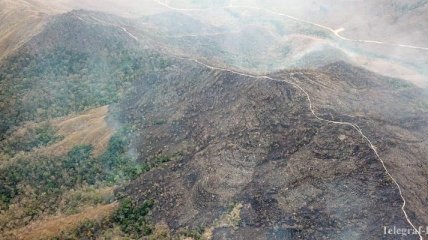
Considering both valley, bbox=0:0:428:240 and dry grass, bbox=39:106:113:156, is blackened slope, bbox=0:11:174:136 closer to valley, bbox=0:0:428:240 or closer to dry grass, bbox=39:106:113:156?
valley, bbox=0:0:428:240

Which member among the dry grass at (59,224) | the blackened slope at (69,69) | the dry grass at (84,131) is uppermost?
the blackened slope at (69,69)

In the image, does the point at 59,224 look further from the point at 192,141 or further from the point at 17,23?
the point at 17,23

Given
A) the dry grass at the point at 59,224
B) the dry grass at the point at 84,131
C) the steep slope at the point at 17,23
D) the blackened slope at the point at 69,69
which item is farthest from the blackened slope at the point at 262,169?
the steep slope at the point at 17,23

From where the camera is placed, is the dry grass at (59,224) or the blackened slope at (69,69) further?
the blackened slope at (69,69)

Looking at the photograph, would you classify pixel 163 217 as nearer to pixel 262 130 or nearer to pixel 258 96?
pixel 262 130

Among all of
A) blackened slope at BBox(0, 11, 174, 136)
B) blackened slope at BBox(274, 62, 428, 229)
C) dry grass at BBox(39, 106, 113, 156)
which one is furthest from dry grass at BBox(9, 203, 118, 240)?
blackened slope at BBox(274, 62, 428, 229)

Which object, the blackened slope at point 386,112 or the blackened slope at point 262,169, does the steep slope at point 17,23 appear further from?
the blackened slope at point 386,112
